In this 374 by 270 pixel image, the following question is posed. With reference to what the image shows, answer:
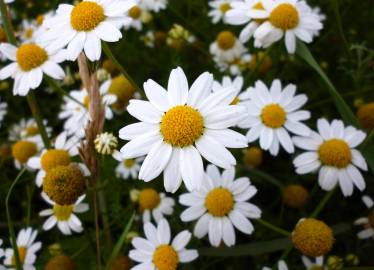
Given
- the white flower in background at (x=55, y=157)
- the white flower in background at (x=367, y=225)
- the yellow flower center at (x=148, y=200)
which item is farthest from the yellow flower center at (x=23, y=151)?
the white flower in background at (x=367, y=225)

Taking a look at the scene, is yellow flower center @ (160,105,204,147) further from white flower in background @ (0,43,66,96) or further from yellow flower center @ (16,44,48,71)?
yellow flower center @ (16,44,48,71)

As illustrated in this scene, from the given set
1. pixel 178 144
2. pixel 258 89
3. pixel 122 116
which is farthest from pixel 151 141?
pixel 122 116

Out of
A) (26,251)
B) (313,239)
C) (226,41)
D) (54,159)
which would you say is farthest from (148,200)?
(226,41)

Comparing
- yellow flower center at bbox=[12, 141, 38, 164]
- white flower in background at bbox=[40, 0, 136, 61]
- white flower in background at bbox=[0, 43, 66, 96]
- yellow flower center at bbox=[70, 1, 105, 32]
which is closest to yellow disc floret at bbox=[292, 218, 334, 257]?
white flower in background at bbox=[40, 0, 136, 61]

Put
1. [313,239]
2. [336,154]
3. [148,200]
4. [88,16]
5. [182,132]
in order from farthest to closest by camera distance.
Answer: [148,200]
[336,154]
[88,16]
[313,239]
[182,132]

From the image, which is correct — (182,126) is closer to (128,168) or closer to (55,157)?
(55,157)

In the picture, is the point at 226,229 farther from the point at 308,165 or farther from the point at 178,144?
the point at 178,144
